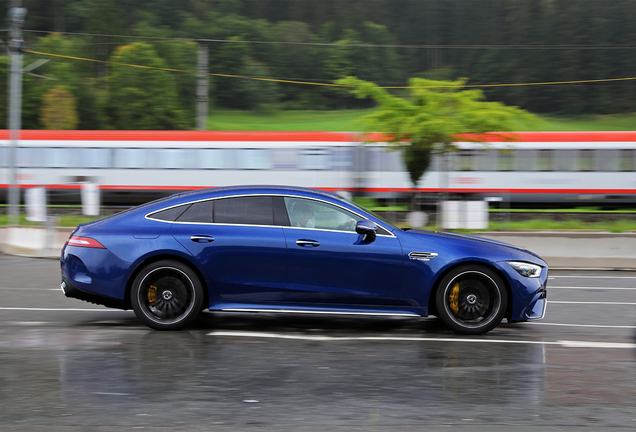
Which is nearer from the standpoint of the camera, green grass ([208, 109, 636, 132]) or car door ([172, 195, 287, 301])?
car door ([172, 195, 287, 301])

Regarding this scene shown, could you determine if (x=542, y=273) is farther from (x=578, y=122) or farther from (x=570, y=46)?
(x=570, y=46)

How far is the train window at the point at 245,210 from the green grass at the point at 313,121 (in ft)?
256

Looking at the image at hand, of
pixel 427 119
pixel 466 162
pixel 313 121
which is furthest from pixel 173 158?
pixel 313 121

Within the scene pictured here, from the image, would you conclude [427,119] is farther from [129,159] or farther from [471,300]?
[129,159]

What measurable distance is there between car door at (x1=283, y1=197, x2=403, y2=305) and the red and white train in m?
24.2

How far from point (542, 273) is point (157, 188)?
27.8 metres

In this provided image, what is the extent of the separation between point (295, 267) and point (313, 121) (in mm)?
88074

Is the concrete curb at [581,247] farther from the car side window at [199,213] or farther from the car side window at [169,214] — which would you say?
the car side window at [169,214]

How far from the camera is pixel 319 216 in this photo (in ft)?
22.9

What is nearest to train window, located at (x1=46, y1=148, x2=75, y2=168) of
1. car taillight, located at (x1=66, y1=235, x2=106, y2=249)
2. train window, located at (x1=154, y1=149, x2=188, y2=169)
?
train window, located at (x1=154, y1=149, x2=188, y2=169)

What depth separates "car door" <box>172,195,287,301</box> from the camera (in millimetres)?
6852

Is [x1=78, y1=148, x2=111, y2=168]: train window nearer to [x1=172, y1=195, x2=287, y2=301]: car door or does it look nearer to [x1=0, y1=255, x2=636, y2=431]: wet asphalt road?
[x1=0, y1=255, x2=636, y2=431]: wet asphalt road

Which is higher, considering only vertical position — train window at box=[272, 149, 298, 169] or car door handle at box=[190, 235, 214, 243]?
train window at box=[272, 149, 298, 169]

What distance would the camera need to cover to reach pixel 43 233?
15.2m
